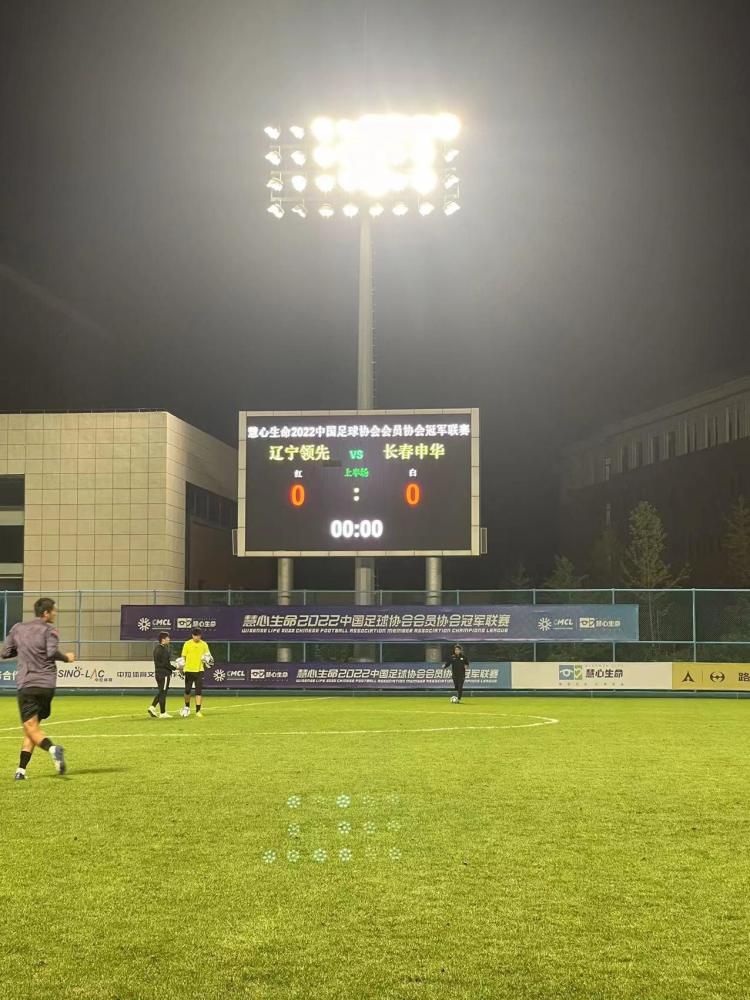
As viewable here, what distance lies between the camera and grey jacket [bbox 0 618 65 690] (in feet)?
39.6

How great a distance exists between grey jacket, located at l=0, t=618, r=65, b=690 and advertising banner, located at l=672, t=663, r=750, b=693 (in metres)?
24.9

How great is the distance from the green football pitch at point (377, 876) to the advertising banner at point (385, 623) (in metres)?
18.8

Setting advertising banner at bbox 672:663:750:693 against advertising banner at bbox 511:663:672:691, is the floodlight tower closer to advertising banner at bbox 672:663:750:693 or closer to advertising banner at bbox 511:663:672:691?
advertising banner at bbox 511:663:672:691

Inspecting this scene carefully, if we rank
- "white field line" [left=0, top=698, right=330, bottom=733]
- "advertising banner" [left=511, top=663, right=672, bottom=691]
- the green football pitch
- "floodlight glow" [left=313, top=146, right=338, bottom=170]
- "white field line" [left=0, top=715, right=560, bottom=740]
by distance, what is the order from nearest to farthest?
the green football pitch < "white field line" [left=0, top=715, right=560, bottom=740] < "white field line" [left=0, top=698, right=330, bottom=733] < "advertising banner" [left=511, top=663, right=672, bottom=691] < "floodlight glow" [left=313, top=146, right=338, bottom=170]

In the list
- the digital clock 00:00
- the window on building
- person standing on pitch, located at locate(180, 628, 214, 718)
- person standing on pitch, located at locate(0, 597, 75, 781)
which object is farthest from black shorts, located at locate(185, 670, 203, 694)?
the window on building

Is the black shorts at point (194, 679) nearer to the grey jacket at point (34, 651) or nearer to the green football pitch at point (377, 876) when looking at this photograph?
the green football pitch at point (377, 876)

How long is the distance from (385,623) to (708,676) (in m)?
10.3

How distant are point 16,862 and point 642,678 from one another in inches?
1097

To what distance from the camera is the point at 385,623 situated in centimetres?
3472

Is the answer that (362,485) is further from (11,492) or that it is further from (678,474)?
(678,474)

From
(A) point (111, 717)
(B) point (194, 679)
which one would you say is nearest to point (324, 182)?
(B) point (194, 679)

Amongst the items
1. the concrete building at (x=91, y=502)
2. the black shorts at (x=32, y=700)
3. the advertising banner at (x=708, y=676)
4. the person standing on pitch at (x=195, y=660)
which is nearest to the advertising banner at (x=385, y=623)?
the advertising banner at (x=708, y=676)

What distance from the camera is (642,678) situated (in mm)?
33188

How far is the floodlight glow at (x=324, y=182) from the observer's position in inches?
1371
